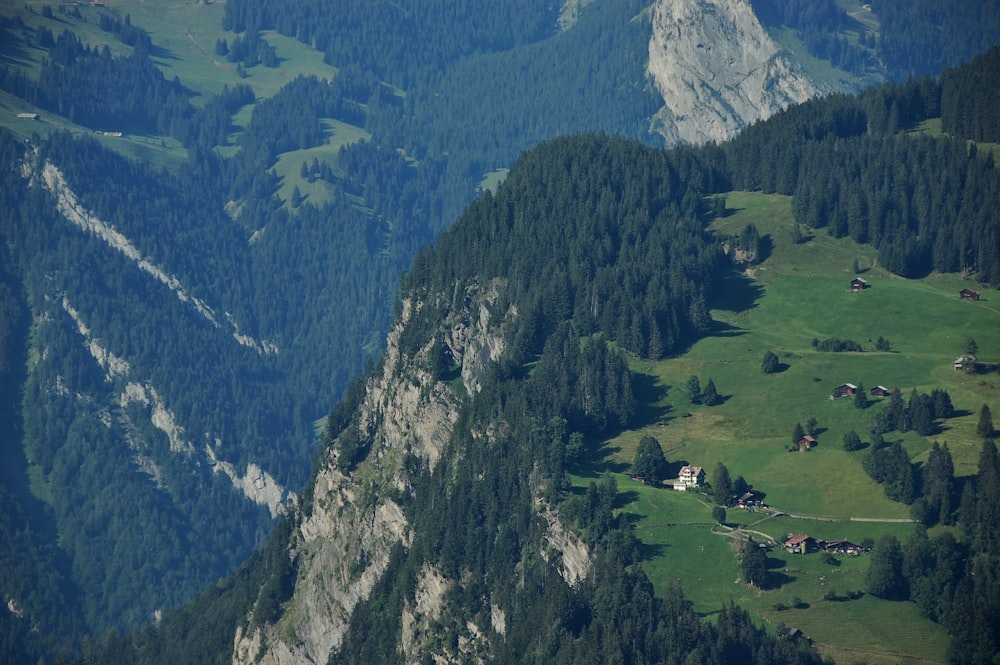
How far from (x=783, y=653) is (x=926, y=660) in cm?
1395

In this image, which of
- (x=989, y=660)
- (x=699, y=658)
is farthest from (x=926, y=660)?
(x=699, y=658)

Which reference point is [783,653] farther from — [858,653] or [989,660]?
[989,660]

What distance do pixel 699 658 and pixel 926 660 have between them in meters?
22.2

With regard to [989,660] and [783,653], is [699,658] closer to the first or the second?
[783,653]

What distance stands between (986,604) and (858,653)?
1357 centimetres

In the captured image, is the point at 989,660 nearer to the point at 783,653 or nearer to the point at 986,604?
the point at 986,604

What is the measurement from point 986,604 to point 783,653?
20.7m

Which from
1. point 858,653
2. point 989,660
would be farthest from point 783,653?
point 989,660

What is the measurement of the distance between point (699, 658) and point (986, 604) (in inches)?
1142

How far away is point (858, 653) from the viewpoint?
655 feet

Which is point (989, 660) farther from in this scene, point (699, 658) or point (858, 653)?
point (699, 658)

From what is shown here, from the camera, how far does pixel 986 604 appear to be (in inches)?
7840

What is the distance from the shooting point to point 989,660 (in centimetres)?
19350

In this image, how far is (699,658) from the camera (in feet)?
655
